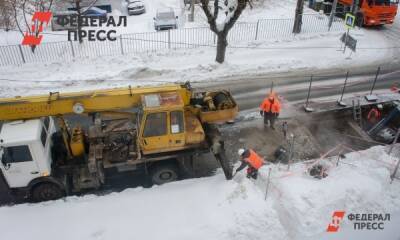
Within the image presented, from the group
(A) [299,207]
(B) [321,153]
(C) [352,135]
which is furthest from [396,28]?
(A) [299,207]

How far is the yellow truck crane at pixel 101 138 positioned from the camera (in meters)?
10.1

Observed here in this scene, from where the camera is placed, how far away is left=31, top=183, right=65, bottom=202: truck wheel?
10.6 m

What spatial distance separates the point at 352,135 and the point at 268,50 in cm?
915

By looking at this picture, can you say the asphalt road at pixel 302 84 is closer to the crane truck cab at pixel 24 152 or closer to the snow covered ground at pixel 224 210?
the snow covered ground at pixel 224 210

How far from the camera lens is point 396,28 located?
82.2 feet

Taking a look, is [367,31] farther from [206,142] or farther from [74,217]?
[74,217]

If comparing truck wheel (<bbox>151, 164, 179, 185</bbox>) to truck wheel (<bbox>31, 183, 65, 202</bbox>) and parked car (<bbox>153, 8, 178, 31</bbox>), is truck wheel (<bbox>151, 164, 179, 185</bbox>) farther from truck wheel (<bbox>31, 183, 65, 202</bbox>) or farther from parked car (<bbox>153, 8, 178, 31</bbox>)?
parked car (<bbox>153, 8, 178, 31</bbox>)

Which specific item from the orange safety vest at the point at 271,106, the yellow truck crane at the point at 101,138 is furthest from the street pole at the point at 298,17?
the yellow truck crane at the point at 101,138

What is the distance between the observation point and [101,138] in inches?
452

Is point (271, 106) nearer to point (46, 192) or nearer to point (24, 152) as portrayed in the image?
point (46, 192)

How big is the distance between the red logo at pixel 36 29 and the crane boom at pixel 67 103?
12003 millimetres

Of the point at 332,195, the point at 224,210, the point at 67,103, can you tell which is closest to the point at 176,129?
the point at 224,210

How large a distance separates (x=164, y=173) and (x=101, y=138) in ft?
7.19

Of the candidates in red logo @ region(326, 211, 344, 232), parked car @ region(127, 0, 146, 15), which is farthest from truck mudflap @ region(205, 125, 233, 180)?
parked car @ region(127, 0, 146, 15)
